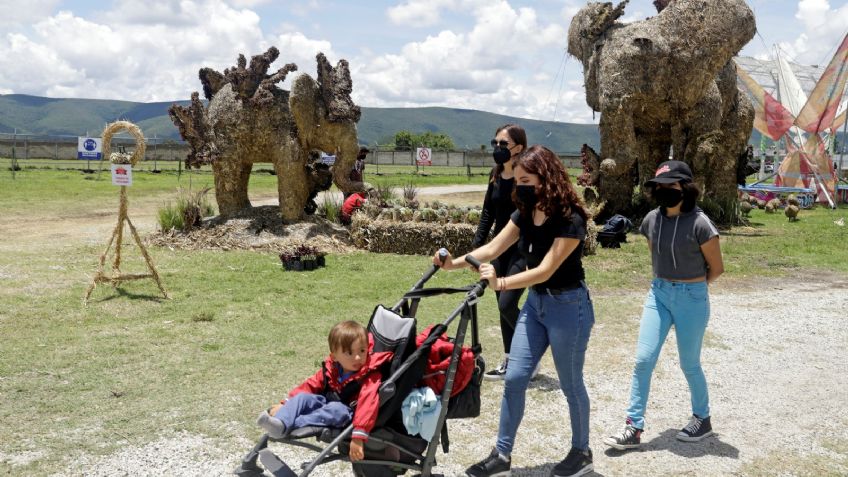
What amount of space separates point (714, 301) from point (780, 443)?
173 inches

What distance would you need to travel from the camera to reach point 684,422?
475 cm

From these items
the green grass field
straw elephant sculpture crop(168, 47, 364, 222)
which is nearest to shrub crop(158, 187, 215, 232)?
straw elephant sculpture crop(168, 47, 364, 222)

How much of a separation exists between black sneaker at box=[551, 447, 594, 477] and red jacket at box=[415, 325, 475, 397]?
826 mm

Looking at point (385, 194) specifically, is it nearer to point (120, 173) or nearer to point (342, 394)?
point (120, 173)

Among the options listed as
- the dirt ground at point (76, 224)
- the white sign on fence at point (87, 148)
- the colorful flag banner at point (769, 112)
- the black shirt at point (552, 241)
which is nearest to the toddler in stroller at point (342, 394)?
the black shirt at point (552, 241)

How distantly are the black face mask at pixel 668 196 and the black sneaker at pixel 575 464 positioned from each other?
1.54 metres

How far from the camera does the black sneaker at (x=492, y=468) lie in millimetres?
3670

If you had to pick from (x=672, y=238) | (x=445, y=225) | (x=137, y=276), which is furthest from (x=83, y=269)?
(x=672, y=238)

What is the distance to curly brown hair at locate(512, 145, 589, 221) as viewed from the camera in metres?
3.62

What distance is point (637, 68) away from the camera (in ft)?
44.6

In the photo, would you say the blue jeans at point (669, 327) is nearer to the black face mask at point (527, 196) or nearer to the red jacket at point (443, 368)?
the black face mask at point (527, 196)

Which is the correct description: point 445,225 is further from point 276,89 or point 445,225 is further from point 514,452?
point 514,452

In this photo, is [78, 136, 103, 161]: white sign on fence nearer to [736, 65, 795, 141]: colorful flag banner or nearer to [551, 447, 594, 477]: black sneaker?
[736, 65, 795, 141]: colorful flag banner

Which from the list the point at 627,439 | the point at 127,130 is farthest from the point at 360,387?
the point at 127,130
